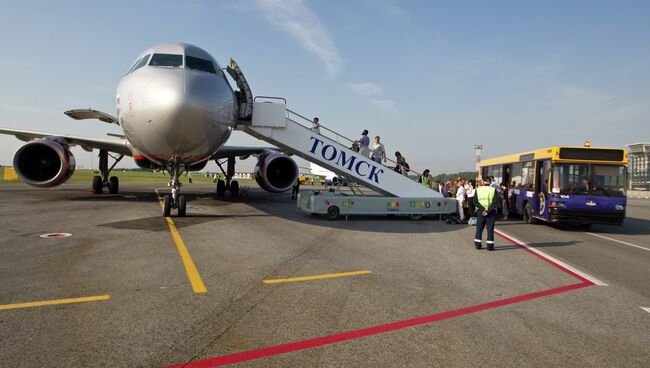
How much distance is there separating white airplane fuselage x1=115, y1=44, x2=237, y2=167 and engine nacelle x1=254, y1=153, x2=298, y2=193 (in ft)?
19.7

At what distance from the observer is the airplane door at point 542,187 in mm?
12195

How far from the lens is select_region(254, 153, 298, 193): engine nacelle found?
15086 millimetres

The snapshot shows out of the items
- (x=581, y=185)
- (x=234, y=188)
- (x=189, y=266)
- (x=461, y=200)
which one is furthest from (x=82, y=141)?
(x=581, y=185)

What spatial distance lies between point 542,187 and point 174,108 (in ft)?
38.8

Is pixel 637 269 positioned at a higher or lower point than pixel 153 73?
lower

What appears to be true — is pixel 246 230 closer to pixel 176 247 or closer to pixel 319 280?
pixel 176 247

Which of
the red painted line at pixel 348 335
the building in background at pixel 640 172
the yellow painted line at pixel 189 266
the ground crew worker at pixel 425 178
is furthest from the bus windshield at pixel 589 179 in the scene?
the building in background at pixel 640 172

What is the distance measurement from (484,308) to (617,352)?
1258 millimetres

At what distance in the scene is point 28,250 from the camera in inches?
249

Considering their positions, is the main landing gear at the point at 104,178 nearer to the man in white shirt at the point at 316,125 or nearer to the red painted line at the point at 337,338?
the man in white shirt at the point at 316,125

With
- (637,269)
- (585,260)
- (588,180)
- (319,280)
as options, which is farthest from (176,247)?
(588,180)

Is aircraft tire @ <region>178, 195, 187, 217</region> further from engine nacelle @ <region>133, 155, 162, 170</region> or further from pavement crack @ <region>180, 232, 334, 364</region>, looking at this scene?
engine nacelle @ <region>133, 155, 162, 170</region>

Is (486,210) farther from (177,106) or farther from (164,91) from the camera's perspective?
(164,91)

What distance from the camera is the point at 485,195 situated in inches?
325
